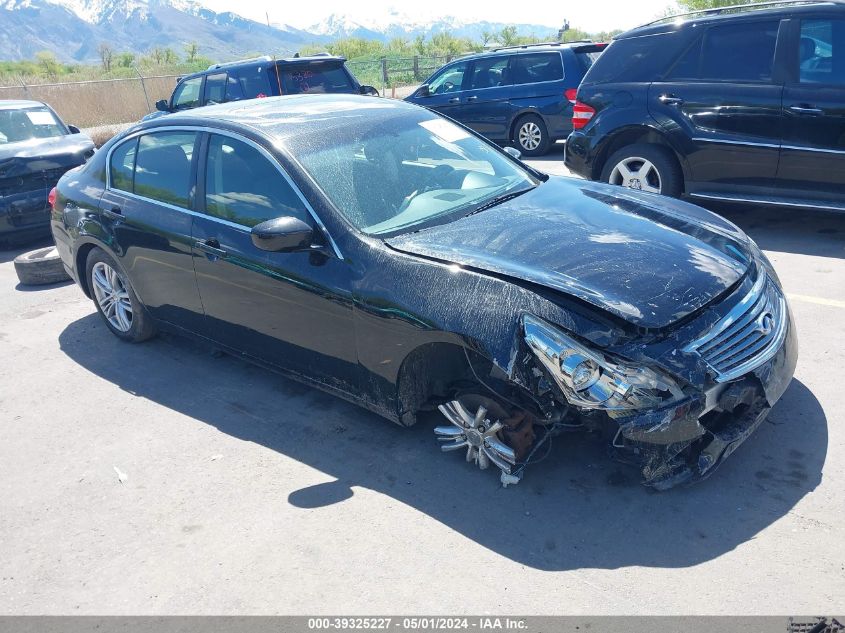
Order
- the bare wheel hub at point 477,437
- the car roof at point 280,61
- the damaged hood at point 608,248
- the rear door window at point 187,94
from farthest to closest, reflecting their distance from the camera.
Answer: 1. the rear door window at point 187,94
2. the car roof at point 280,61
3. the bare wheel hub at point 477,437
4. the damaged hood at point 608,248

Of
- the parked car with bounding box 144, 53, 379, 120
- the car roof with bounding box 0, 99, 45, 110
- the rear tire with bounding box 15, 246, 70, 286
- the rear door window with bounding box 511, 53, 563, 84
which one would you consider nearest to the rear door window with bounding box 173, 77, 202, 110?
the parked car with bounding box 144, 53, 379, 120

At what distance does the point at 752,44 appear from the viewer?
6.70m

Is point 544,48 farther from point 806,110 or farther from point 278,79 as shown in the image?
point 806,110

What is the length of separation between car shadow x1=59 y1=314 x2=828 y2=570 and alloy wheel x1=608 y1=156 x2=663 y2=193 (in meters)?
3.59

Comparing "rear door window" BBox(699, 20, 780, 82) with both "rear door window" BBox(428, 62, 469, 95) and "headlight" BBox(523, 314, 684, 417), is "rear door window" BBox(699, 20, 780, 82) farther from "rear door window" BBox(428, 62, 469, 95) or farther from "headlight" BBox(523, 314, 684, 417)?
"rear door window" BBox(428, 62, 469, 95)

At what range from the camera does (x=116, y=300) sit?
5.71m

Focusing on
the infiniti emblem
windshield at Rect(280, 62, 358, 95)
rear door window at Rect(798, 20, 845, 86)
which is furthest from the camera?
windshield at Rect(280, 62, 358, 95)

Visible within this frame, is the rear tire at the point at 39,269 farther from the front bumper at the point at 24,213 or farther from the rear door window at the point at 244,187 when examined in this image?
the rear door window at the point at 244,187

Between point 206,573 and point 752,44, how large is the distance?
20.5ft

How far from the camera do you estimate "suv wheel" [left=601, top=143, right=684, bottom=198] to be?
7172mm

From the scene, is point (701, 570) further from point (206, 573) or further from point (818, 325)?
point (818, 325)

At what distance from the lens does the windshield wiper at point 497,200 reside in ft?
14.0

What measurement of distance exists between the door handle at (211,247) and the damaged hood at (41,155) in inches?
212

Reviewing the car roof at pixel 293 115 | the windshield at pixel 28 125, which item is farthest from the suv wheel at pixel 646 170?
the windshield at pixel 28 125
